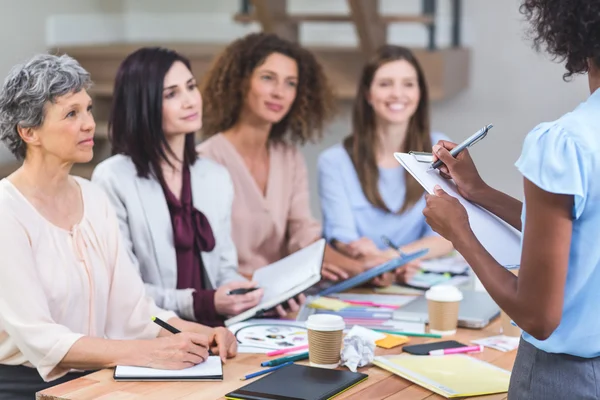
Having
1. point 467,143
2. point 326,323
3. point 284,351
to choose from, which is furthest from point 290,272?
point 467,143

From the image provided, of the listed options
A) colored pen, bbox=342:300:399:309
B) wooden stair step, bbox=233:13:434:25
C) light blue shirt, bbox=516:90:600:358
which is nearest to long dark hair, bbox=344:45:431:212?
colored pen, bbox=342:300:399:309

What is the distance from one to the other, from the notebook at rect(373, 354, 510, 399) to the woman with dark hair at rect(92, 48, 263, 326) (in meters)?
0.68

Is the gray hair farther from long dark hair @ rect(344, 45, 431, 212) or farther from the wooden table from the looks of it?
long dark hair @ rect(344, 45, 431, 212)

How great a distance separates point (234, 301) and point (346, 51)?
2255mm

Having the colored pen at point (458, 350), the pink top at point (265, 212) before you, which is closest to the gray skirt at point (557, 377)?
the colored pen at point (458, 350)

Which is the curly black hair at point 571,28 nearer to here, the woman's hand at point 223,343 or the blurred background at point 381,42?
the woman's hand at point 223,343

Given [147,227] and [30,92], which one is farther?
[147,227]

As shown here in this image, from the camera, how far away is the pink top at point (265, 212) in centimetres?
296

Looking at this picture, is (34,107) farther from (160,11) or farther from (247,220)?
(160,11)

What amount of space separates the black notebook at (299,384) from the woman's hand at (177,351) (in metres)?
0.17

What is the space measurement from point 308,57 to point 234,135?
1.27ft

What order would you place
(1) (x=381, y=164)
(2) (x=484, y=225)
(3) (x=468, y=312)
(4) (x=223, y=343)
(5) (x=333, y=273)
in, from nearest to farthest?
(2) (x=484, y=225)
(4) (x=223, y=343)
(3) (x=468, y=312)
(5) (x=333, y=273)
(1) (x=381, y=164)

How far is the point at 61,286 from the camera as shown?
1947 millimetres

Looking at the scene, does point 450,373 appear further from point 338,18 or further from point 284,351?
point 338,18
